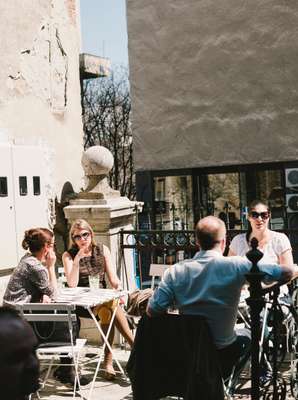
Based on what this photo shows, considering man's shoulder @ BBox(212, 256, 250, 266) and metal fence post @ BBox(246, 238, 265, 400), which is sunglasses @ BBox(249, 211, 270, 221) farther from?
metal fence post @ BBox(246, 238, 265, 400)

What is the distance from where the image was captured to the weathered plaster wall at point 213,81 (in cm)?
1606

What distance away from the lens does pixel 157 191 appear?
17938 millimetres

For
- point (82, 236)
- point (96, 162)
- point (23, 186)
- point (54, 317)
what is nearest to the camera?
point (54, 317)

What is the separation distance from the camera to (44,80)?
8.06 metres

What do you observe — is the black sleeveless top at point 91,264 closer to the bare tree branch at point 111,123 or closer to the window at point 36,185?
the window at point 36,185

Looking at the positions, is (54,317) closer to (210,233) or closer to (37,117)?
(210,233)

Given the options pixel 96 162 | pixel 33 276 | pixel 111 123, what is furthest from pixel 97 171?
pixel 111 123

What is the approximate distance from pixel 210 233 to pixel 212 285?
0.35 meters

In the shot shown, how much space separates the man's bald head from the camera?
4449 millimetres

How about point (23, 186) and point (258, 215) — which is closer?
point (258, 215)

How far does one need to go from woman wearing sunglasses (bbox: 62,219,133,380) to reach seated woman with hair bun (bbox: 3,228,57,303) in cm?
68

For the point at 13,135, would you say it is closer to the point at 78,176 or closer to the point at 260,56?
the point at 78,176

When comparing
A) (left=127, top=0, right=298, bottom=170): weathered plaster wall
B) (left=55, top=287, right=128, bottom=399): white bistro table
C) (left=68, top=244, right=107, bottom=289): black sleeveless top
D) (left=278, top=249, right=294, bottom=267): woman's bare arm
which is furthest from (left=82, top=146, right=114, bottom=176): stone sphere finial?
(left=127, top=0, right=298, bottom=170): weathered plaster wall

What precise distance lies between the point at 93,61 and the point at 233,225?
615 centimetres
